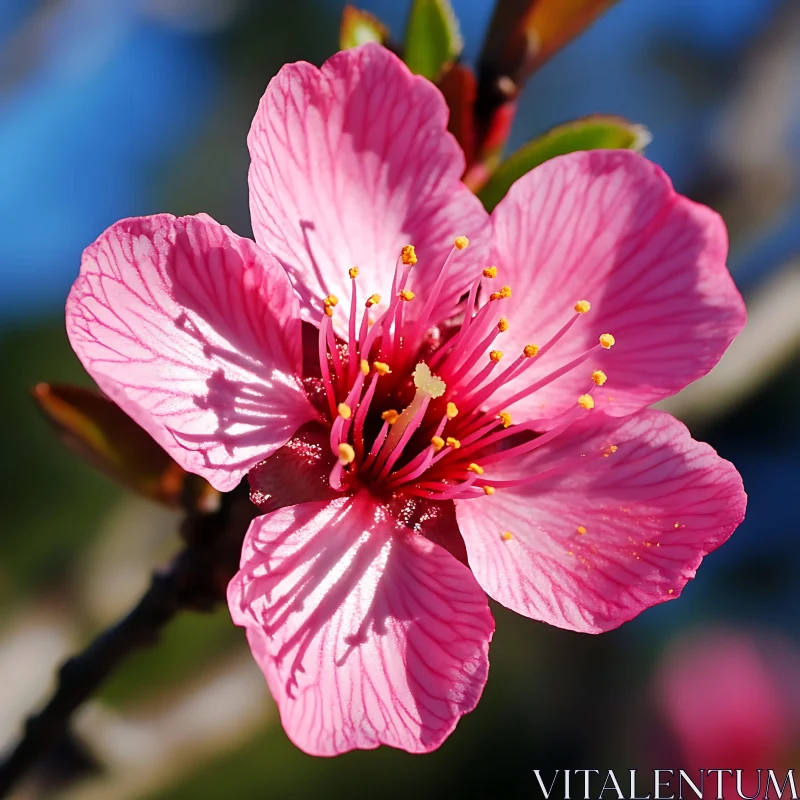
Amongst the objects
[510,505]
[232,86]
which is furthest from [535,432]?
[232,86]

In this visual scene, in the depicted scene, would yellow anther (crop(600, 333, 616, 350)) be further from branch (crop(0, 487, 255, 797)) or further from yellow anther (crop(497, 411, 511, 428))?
branch (crop(0, 487, 255, 797))

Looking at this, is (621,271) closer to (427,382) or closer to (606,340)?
(606,340)

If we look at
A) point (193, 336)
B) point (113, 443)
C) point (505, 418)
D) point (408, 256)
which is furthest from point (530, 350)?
point (113, 443)

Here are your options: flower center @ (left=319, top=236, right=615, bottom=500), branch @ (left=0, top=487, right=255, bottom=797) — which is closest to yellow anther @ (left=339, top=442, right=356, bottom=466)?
flower center @ (left=319, top=236, right=615, bottom=500)

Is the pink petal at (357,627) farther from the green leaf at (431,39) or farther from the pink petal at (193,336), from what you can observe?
the green leaf at (431,39)

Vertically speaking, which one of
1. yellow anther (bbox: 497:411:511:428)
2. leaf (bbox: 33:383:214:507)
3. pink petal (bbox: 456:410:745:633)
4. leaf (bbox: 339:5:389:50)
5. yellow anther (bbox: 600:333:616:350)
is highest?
leaf (bbox: 339:5:389:50)

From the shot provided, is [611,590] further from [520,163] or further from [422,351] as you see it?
[520,163]

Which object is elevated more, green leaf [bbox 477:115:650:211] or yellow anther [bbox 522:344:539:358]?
green leaf [bbox 477:115:650:211]

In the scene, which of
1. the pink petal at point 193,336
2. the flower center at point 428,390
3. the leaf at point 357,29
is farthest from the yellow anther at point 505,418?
the leaf at point 357,29
